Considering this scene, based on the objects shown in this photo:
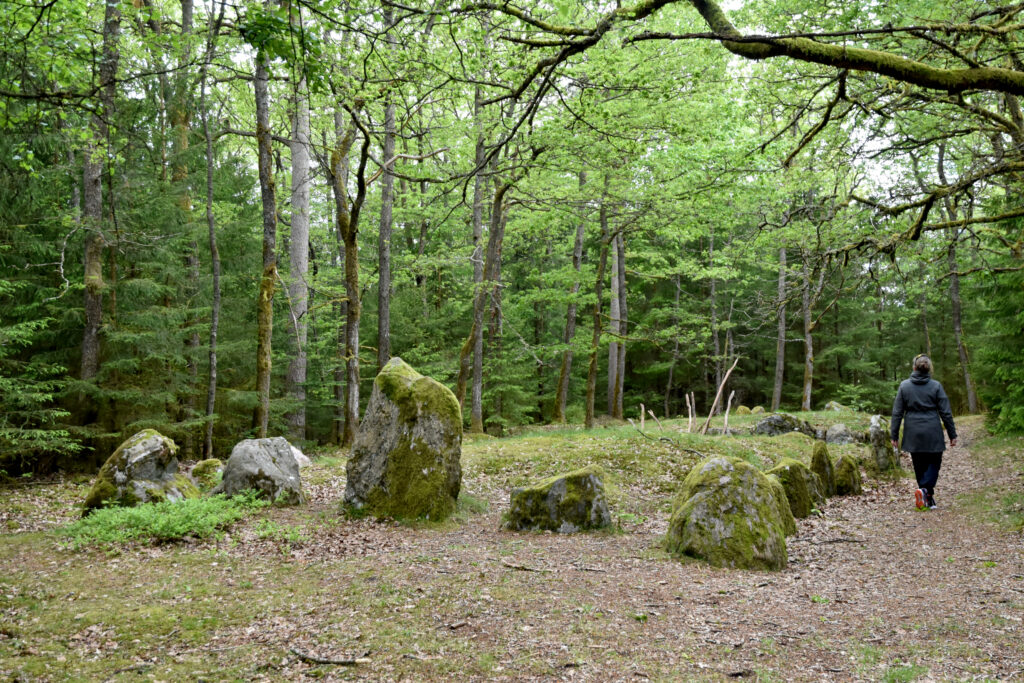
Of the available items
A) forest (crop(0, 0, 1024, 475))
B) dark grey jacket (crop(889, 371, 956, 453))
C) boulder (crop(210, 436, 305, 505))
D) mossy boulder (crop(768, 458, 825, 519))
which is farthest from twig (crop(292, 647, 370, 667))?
dark grey jacket (crop(889, 371, 956, 453))

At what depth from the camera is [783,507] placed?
7.50 meters

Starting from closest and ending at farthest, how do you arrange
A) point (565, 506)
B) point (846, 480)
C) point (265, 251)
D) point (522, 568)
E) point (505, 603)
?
point (505, 603), point (522, 568), point (565, 506), point (846, 480), point (265, 251)

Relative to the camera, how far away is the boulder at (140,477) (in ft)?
25.9

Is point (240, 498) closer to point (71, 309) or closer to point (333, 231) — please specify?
point (71, 309)

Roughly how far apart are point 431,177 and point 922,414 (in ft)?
25.4

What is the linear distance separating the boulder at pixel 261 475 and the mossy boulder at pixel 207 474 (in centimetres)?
133

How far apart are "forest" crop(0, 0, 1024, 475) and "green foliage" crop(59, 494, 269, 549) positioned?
2.58 meters

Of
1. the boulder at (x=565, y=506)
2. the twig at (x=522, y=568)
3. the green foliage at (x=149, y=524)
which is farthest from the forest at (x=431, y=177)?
the boulder at (x=565, y=506)

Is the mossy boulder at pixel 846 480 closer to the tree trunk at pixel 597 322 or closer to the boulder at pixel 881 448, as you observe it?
the boulder at pixel 881 448

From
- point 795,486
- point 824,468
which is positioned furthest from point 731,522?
point 824,468

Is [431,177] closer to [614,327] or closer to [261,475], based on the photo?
[261,475]

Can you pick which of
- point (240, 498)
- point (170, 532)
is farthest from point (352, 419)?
point (170, 532)

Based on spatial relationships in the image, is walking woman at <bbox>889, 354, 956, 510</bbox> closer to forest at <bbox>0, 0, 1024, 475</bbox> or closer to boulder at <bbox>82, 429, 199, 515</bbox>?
forest at <bbox>0, 0, 1024, 475</bbox>

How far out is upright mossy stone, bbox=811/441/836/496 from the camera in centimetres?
1036
